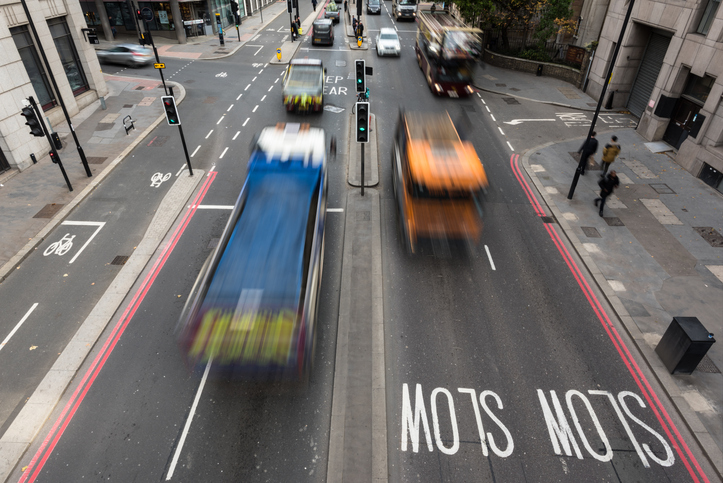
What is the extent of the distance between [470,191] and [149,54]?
101ft

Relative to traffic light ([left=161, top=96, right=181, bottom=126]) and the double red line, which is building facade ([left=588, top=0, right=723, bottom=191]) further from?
traffic light ([left=161, top=96, right=181, bottom=126])

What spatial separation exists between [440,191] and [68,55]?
2375 cm

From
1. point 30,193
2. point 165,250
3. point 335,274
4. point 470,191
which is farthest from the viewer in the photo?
point 30,193

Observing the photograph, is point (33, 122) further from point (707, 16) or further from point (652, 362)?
point (707, 16)

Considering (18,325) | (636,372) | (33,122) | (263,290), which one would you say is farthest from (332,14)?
(636,372)

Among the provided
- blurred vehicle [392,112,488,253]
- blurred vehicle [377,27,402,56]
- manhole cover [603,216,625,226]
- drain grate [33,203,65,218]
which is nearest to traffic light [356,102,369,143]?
blurred vehicle [392,112,488,253]

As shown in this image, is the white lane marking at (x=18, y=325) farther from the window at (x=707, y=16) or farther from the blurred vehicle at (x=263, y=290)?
the window at (x=707, y=16)

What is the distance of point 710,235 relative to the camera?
13344 millimetres

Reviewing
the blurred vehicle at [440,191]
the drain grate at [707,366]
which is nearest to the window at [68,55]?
the blurred vehicle at [440,191]

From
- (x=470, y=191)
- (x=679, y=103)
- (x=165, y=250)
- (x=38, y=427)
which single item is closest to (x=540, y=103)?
(x=679, y=103)

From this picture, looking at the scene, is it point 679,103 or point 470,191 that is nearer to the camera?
point 470,191

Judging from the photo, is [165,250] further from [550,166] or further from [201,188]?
[550,166]

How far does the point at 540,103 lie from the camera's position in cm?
2447

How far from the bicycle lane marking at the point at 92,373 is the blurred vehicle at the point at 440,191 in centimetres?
755
